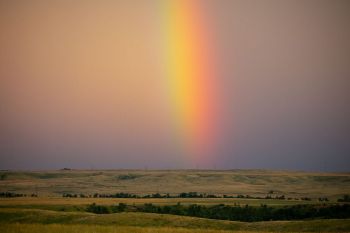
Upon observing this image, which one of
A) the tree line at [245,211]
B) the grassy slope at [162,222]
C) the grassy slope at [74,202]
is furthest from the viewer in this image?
the grassy slope at [74,202]

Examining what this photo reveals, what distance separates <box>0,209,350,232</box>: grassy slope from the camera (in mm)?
52500

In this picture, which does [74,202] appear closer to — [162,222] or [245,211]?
[245,211]

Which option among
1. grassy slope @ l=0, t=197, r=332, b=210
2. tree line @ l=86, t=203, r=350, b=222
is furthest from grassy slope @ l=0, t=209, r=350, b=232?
grassy slope @ l=0, t=197, r=332, b=210

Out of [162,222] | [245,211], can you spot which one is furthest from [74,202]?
[162,222]

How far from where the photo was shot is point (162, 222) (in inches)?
2261

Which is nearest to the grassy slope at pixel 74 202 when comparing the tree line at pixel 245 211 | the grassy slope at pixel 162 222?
the tree line at pixel 245 211

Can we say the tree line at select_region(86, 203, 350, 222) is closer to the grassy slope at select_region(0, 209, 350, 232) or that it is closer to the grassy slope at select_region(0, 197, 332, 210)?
the grassy slope at select_region(0, 197, 332, 210)

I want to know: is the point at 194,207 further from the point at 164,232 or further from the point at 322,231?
the point at 164,232

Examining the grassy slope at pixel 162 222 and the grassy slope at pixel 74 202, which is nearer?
the grassy slope at pixel 162 222

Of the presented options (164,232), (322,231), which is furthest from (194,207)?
(164,232)

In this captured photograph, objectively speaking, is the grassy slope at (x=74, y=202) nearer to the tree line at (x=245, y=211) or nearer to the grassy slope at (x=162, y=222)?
the tree line at (x=245, y=211)

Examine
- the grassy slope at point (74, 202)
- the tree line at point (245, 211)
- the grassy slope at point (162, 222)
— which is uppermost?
the grassy slope at point (74, 202)

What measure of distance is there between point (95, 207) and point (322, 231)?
3866cm

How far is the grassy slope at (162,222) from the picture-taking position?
5250 cm
